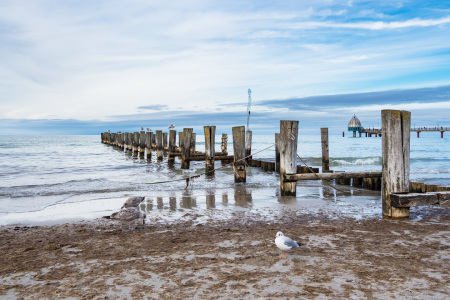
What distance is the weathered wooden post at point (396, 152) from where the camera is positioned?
21.1ft

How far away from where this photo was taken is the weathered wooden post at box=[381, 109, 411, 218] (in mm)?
6426

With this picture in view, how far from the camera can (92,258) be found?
4508 mm

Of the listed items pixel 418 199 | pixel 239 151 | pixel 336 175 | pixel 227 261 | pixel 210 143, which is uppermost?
pixel 210 143

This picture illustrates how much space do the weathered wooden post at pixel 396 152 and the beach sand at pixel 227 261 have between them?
58 cm

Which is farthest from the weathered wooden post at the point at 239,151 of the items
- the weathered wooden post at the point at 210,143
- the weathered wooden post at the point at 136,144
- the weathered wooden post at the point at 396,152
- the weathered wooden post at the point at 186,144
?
the weathered wooden post at the point at 136,144

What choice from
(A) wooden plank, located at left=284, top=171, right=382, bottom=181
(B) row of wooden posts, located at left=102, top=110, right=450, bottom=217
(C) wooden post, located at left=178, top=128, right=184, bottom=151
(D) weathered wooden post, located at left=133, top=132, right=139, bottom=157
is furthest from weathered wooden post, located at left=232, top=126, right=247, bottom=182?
(D) weathered wooden post, located at left=133, top=132, right=139, bottom=157

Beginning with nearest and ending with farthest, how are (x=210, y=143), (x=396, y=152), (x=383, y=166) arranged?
(x=396, y=152)
(x=383, y=166)
(x=210, y=143)

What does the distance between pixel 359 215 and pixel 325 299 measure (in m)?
4.13

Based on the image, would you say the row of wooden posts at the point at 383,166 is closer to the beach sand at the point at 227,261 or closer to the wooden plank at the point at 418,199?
the wooden plank at the point at 418,199

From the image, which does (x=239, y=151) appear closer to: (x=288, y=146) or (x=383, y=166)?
(x=288, y=146)

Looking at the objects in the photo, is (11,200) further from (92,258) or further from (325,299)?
(325,299)

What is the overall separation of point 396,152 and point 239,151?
6.37m

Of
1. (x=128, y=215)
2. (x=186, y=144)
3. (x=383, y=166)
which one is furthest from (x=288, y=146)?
(x=186, y=144)

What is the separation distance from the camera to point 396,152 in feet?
21.2
